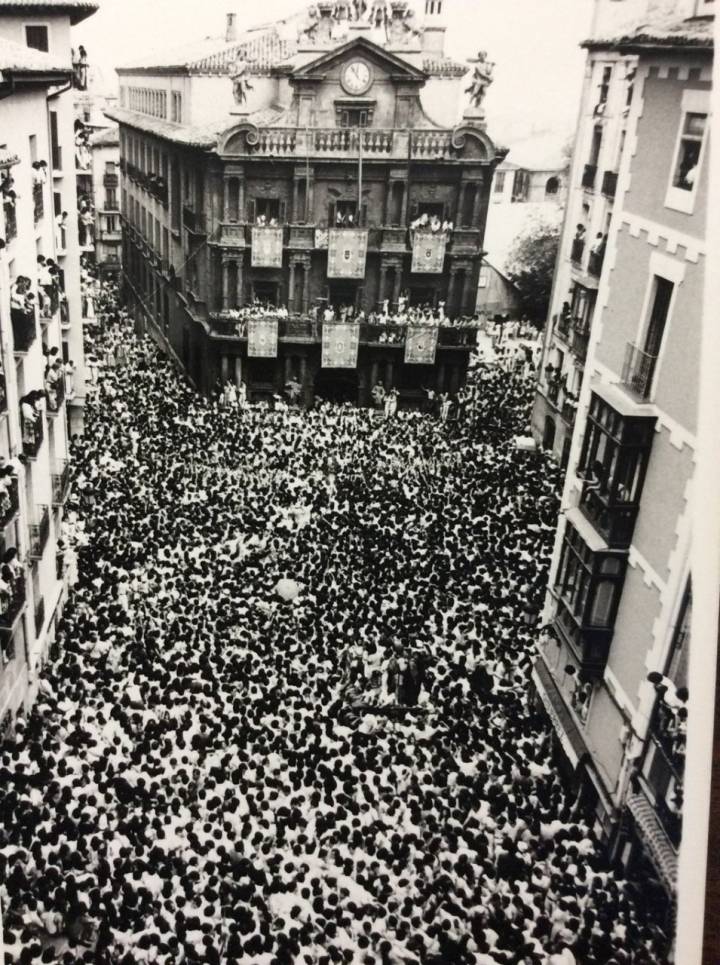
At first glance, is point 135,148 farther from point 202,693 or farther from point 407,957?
point 407,957

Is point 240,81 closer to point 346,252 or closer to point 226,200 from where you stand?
point 226,200

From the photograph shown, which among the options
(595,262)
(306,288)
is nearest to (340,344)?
(306,288)

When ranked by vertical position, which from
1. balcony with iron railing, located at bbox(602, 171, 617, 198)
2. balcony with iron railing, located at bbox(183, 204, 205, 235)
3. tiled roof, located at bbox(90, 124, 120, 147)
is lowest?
balcony with iron railing, located at bbox(183, 204, 205, 235)

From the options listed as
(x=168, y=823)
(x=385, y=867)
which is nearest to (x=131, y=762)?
(x=168, y=823)

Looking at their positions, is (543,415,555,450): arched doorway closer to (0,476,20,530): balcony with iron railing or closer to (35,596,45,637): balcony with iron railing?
(0,476,20,530): balcony with iron railing

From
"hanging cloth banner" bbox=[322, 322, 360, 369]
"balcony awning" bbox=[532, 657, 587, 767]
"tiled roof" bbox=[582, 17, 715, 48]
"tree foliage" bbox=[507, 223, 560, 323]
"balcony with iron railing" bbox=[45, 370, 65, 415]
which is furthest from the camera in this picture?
"hanging cloth banner" bbox=[322, 322, 360, 369]

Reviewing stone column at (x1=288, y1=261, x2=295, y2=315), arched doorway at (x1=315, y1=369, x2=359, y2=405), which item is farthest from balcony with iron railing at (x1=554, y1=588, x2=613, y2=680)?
stone column at (x1=288, y1=261, x2=295, y2=315)

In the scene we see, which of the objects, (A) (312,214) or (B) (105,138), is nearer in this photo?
(A) (312,214)
